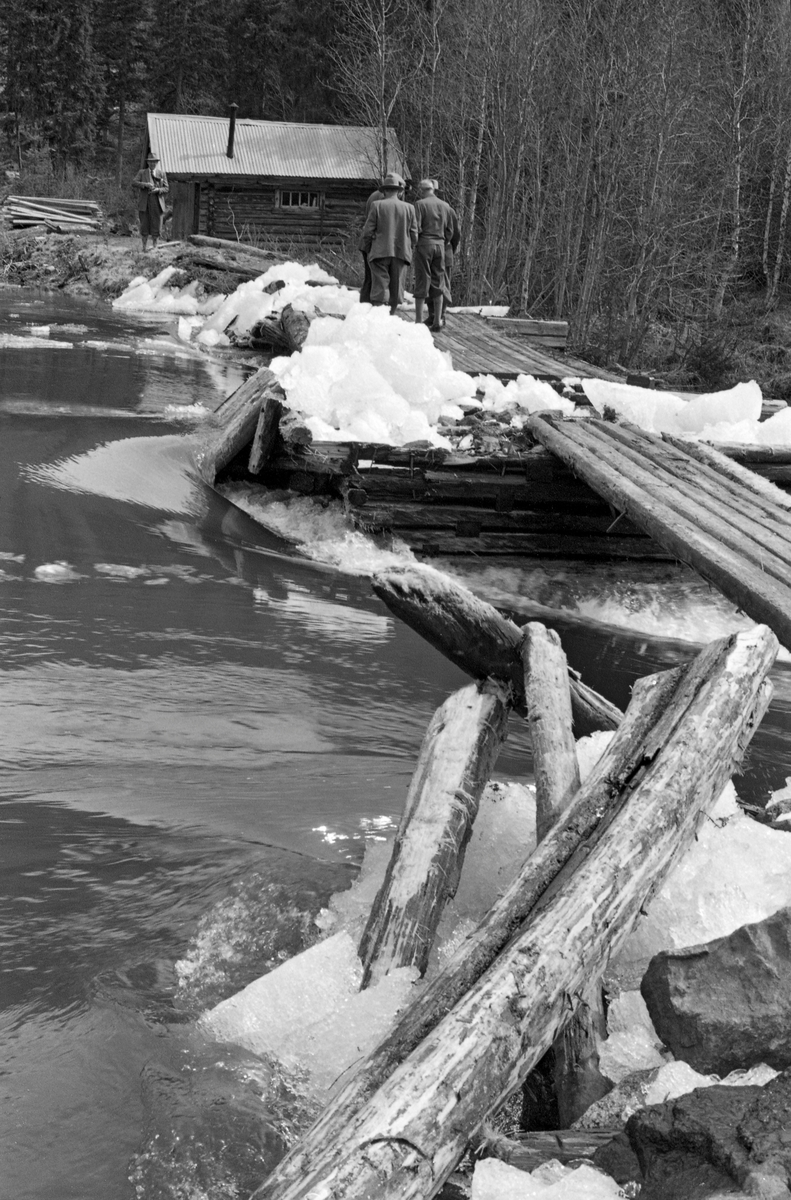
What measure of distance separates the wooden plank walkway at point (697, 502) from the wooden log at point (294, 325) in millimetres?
6835

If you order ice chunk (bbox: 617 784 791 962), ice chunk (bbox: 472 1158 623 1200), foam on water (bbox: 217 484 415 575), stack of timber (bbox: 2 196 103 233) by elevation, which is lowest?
foam on water (bbox: 217 484 415 575)

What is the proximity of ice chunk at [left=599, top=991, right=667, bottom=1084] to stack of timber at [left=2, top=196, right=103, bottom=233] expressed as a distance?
35054mm

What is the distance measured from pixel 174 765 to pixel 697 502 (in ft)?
11.4

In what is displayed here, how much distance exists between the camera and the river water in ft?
8.95

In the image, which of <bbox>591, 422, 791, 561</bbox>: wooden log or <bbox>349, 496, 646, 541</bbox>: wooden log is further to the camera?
<bbox>349, 496, 646, 541</bbox>: wooden log

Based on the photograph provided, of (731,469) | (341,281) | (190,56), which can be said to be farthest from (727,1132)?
(190,56)

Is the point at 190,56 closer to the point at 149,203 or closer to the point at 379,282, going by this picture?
the point at 149,203

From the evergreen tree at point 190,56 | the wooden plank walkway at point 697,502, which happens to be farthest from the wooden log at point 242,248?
the evergreen tree at point 190,56

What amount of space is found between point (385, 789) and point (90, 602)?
2.78 m

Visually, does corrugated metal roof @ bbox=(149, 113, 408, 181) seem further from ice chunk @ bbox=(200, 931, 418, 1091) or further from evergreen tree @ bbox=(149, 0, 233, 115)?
ice chunk @ bbox=(200, 931, 418, 1091)

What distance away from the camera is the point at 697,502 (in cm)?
663

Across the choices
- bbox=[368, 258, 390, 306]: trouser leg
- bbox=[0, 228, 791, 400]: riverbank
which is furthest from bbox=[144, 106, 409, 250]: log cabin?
bbox=[368, 258, 390, 306]: trouser leg

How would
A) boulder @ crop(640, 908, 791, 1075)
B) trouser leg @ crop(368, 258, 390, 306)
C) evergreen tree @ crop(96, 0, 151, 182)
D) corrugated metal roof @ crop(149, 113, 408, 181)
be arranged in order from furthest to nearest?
evergreen tree @ crop(96, 0, 151, 182), corrugated metal roof @ crop(149, 113, 408, 181), trouser leg @ crop(368, 258, 390, 306), boulder @ crop(640, 908, 791, 1075)

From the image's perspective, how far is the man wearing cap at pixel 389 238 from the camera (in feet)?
43.2
